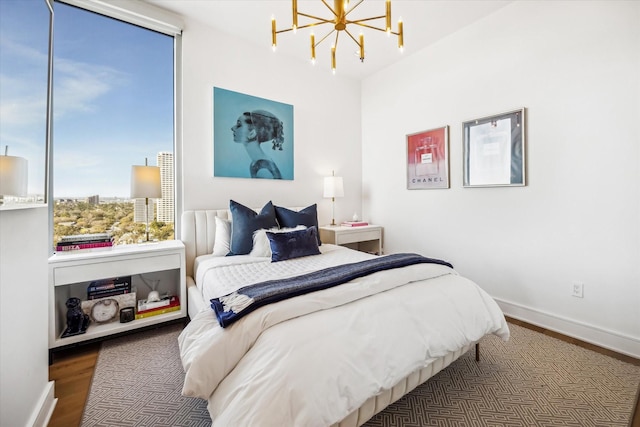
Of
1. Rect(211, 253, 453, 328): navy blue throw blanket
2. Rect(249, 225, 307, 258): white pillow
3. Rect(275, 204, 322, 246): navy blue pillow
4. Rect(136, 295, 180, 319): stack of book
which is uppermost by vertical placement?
Rect(275, 204, 322, 246): navy blue pillow

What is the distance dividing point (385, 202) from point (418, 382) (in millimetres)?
2708

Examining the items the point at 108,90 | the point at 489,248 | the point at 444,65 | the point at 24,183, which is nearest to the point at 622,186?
the point at 489,248

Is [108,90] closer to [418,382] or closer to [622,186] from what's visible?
[418,382]

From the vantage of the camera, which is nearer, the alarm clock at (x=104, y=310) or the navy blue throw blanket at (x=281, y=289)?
the navy blue throw blanket at (x=281, y=289)

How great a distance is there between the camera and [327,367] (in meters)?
1.07

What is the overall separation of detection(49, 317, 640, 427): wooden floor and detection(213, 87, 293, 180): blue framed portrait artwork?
1.89 metres

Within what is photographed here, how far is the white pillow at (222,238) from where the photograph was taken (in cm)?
265

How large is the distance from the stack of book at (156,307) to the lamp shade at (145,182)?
918mm

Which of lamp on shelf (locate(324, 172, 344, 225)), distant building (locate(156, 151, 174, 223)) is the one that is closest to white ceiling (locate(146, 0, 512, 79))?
distant building (locate(156, 151, 174, 223))

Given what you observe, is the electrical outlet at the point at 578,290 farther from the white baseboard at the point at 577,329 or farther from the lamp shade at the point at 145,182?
the lamp shade at the point at 145,182

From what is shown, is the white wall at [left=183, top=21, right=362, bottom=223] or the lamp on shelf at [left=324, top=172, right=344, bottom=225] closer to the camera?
the white wall at [left=183, top=21, right=362, bottom=223]

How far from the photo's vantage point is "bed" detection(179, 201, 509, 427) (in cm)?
100

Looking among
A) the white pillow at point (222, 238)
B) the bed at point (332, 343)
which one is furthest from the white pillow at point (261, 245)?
the bed at point (332, 343)

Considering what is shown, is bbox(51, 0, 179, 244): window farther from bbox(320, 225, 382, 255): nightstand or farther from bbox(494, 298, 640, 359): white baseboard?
bbox(494, 298, 640, 359): white baseboard
